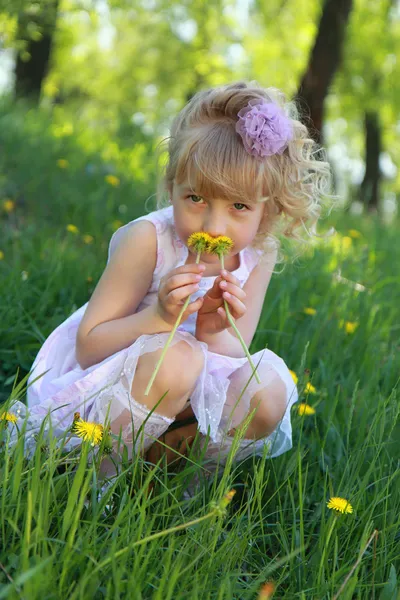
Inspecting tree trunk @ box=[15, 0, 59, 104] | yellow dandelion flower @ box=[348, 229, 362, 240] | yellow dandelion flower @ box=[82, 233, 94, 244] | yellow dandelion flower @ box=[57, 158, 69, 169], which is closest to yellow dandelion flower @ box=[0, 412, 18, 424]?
yellow dandelion flower @ box=[82, 233, 94, 244]

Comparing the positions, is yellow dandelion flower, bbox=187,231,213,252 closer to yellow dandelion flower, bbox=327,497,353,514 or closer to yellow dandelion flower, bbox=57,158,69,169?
yellow dandelion flower, bbox=327,497,353,514

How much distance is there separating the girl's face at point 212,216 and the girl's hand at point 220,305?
0.12 metres

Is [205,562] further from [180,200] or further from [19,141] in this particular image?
[19,141]

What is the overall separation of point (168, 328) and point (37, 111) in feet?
14.1

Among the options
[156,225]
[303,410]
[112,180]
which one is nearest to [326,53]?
[112,180]

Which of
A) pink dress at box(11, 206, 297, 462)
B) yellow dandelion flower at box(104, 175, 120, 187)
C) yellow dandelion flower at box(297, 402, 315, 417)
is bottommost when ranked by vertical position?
yellow dandelion flower at box(104, 175, 120, 187)

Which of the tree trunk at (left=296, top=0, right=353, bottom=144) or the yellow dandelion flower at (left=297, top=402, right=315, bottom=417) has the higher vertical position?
the yellow dandelion flower at (left=297, top=402, right=315, bottom=417)

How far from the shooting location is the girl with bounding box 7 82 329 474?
150 centimetres

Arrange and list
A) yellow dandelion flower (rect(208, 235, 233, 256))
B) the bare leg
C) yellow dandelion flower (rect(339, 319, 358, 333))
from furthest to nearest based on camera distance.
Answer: yellow dandelion flower (rect(339, 319, 358, 333)) → the bare leg → yellow dandelion flower (rect(208, 235, 233, 256))

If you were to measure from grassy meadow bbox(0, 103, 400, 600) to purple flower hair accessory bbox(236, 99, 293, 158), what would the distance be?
0.46 m

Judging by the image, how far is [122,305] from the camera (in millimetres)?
1679

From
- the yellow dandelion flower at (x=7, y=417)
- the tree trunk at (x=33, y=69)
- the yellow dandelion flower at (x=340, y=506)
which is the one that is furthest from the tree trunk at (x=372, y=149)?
the yellow dandelion flower at (x=7, y=417)

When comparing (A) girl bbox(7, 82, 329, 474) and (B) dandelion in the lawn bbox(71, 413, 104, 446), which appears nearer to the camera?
(B) dandelion in the lawn bbox(71, 413, 104, 446)

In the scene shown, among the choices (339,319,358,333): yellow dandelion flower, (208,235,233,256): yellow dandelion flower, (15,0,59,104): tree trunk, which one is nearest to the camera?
(208,235,233,256): yellow dandelion flower
